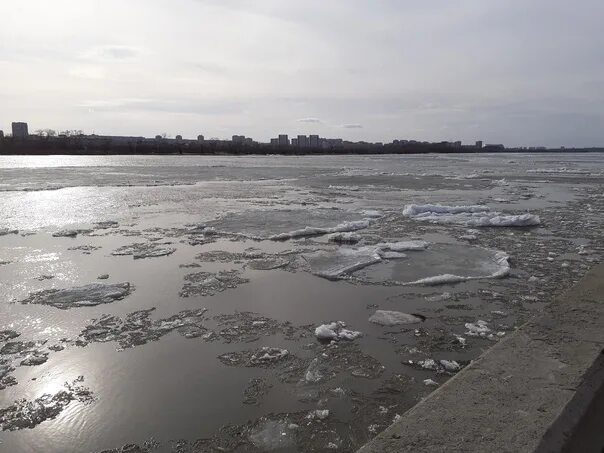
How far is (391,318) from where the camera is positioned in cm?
521

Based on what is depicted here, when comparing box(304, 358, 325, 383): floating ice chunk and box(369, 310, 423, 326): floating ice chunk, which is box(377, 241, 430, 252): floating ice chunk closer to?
box(369, 310, 423, 326): floating ice chunk

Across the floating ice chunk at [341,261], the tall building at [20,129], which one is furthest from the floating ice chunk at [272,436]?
the tall building at [20,129]

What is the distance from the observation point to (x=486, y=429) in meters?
2.59

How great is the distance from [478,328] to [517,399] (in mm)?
2054

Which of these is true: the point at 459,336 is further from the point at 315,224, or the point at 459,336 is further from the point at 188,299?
the point at 315,224

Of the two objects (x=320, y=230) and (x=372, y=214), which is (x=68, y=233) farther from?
(x=372, y=214)

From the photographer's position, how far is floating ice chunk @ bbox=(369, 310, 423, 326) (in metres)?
5.09

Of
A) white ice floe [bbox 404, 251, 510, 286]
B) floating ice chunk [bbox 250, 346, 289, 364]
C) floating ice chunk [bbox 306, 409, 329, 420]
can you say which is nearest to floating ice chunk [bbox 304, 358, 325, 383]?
floating ice chunk [bbox 250, 346, 289, 364]

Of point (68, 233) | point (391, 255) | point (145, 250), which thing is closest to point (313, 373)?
point (391, 255)

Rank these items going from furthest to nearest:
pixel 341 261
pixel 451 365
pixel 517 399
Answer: pixel 341 261 → pixel 451 365 → pixel 517 399

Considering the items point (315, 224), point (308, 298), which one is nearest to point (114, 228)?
point (315, 224)

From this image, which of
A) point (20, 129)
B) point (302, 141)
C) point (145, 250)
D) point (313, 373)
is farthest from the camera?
point (302, 141)

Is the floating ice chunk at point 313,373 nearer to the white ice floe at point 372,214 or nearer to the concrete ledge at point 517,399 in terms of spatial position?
the concrete ledge at point 517,399

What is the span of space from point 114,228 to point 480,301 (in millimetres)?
8310
